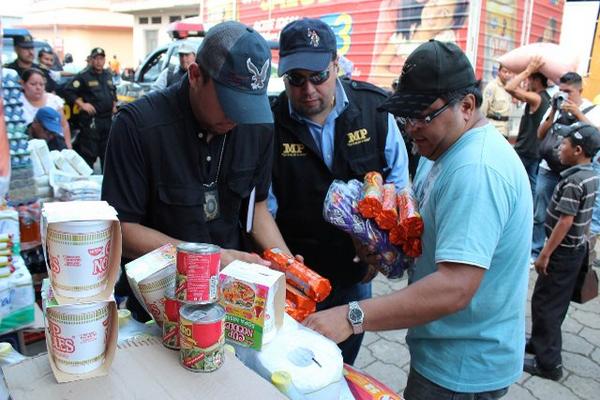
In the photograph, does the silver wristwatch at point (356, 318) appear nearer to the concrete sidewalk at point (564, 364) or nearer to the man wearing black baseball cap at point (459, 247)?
the man wearing black baseball cap at point (459, 247)

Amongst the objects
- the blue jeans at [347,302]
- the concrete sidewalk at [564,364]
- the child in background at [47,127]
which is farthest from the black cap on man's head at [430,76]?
the child in background at [47,127]

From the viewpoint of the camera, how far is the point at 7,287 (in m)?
2.68

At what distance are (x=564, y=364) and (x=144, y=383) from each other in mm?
3558

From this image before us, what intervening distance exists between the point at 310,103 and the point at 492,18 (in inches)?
271

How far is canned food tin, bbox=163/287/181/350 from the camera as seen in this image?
137 cm

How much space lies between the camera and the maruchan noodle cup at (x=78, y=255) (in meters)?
1.15

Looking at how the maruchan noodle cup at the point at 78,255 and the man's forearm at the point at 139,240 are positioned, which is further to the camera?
the man's forearm at the point at 139,240

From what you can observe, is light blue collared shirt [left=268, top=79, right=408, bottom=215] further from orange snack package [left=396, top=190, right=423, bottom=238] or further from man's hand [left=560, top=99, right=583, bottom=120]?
man's hand [left=560, top=99, right=583, bottom=120]

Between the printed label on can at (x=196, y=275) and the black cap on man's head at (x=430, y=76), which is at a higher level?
the black cap on man's head at (x=430, y=76)

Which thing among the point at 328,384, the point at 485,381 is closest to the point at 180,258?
the point at 328,384

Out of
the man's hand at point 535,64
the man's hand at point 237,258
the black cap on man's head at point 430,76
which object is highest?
the man's hand at point 535,64

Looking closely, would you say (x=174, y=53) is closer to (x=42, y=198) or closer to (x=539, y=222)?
(x=42, y=198)

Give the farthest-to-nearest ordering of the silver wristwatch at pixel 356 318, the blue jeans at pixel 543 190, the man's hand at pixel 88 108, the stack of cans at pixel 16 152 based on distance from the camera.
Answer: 1. the man's hand at pixel 88 108
2. the blue jeans at pixel 543 190
3. the stack of cans at pixel 16 152
4. the silver wristwatch at pixel 356 318

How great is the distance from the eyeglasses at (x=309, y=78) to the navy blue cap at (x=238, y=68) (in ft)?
2.18
